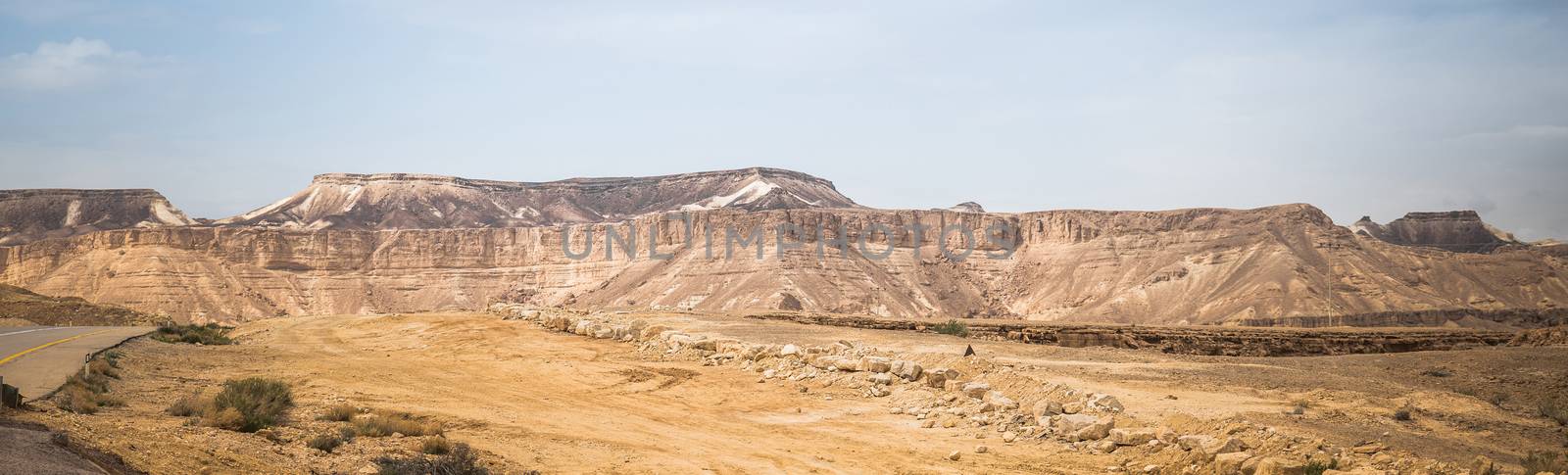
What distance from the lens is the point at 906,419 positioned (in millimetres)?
18031

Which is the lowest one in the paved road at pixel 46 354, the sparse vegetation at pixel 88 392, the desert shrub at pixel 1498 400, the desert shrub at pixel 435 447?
the desert shrub at pixel 1498 400

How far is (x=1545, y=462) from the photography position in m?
12.4

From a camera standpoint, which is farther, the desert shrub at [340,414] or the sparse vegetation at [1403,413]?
the sparse vegetation at [1403,413]

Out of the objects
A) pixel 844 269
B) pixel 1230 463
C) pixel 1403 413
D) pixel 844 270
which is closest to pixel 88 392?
pixel 1230 463

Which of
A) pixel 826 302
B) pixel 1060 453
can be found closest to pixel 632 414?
pixel 1060 453

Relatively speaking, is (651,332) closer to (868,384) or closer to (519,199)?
(868,384)

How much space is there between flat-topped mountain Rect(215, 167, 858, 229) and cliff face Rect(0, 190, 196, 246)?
1062 centimetres

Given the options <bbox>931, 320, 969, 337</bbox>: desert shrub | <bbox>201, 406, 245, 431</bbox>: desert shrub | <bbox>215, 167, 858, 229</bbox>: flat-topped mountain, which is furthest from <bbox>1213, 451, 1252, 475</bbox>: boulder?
<bbox>215, 167, 858, 229</bbox>: flat-topped mountain

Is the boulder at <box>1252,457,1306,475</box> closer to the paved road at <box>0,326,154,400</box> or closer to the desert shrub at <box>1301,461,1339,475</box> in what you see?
the desert shrub at <box>1301,461,1339,475</box>

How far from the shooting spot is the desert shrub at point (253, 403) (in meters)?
12.5

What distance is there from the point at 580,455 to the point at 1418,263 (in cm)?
9394

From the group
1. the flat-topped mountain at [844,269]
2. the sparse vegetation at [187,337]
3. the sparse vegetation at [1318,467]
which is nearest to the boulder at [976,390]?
the sparse vegetation at [1318,467]

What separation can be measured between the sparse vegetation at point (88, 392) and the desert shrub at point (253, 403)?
1283mm

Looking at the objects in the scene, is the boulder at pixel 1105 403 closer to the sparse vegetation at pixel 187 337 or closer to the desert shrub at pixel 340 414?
the desert shrub at pixel 340 414
